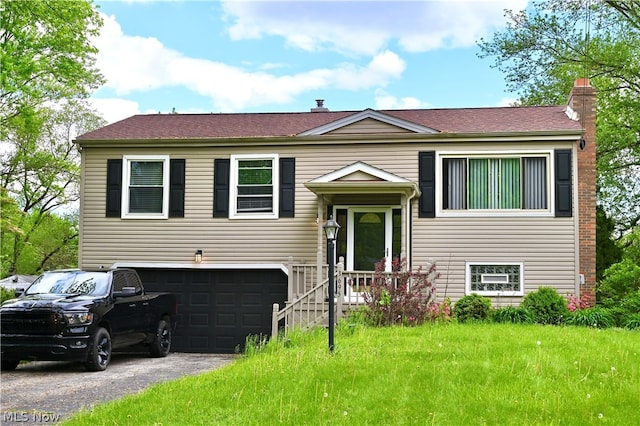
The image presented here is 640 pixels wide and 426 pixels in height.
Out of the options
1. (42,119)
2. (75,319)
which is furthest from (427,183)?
(42,119)

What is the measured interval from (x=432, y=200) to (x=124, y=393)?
8784 millimetres

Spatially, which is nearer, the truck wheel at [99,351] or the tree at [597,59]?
the truck wheel at [99,351]

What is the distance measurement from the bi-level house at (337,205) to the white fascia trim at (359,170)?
0.03m

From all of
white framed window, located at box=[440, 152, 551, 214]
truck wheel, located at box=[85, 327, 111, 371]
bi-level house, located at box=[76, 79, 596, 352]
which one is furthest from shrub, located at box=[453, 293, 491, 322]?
truck wheel, located at box=[85, 327, 111, 371]

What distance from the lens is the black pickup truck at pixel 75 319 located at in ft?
36.9

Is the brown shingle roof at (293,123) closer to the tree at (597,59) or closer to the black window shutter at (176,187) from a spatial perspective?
the black window shutter at (176,187)

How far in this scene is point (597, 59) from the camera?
24062 millimetres

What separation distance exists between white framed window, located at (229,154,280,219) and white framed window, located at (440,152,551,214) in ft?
12.7

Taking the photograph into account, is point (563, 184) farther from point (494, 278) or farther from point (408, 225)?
point (408, 225)

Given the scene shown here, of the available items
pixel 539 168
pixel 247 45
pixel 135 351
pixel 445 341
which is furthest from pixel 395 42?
pixel 445 341

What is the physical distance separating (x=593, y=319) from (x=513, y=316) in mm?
1459

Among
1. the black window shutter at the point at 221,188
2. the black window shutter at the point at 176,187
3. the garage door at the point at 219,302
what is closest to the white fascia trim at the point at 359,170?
the black window shutter at the point at 221,188

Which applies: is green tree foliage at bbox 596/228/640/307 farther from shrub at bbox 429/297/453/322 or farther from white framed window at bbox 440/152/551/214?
shrub at bbox 429/297/453/322

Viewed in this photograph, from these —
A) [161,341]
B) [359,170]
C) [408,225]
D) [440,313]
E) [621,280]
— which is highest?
[359,170]
